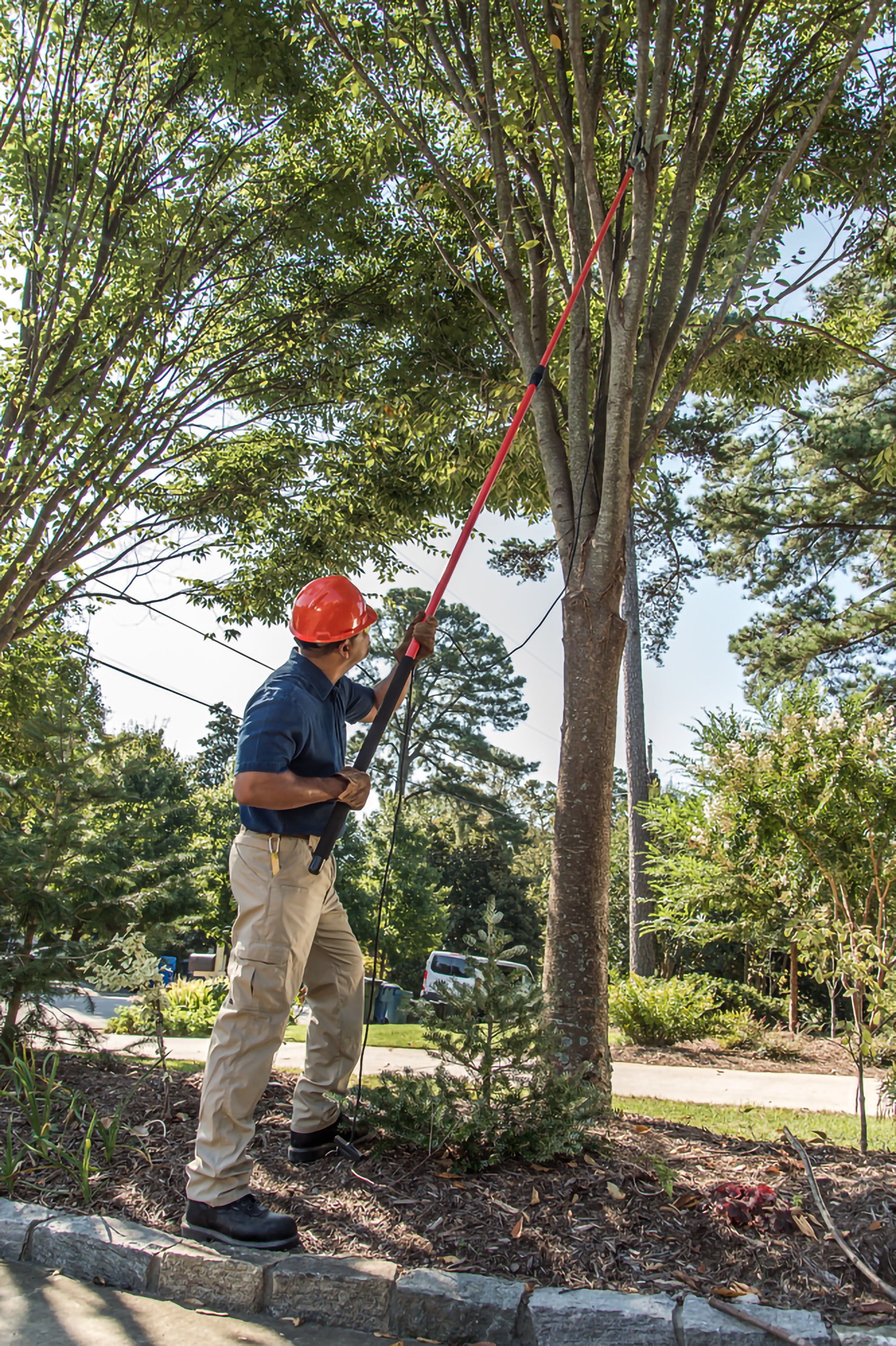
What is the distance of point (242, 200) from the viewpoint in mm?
7043

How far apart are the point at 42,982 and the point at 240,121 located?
240 inches

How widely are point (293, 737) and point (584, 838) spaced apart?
165cm

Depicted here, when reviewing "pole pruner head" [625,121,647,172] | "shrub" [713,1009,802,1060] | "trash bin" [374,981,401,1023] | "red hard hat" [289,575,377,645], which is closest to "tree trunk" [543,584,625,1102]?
"red hard hat" [289,575,377,645]

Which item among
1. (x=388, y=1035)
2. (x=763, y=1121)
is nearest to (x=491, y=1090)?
(x=763, y=1121)

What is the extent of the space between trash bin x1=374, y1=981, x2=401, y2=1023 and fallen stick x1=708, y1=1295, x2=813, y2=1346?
14332mm

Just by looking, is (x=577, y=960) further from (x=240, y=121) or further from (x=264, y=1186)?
(x=240, y=121)

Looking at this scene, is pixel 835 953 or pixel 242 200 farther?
pixel 242 200

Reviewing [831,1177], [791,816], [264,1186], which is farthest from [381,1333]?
[791,816]

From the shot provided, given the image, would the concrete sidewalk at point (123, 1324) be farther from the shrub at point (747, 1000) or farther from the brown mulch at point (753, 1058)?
the shrub at point (747, 1000)

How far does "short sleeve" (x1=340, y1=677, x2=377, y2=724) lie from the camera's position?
366 cm

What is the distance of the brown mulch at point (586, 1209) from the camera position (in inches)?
95.4

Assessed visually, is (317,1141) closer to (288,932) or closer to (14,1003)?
(288,932)

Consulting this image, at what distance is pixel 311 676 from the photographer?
326 cm

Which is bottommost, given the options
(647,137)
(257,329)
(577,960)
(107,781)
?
(577,960)
